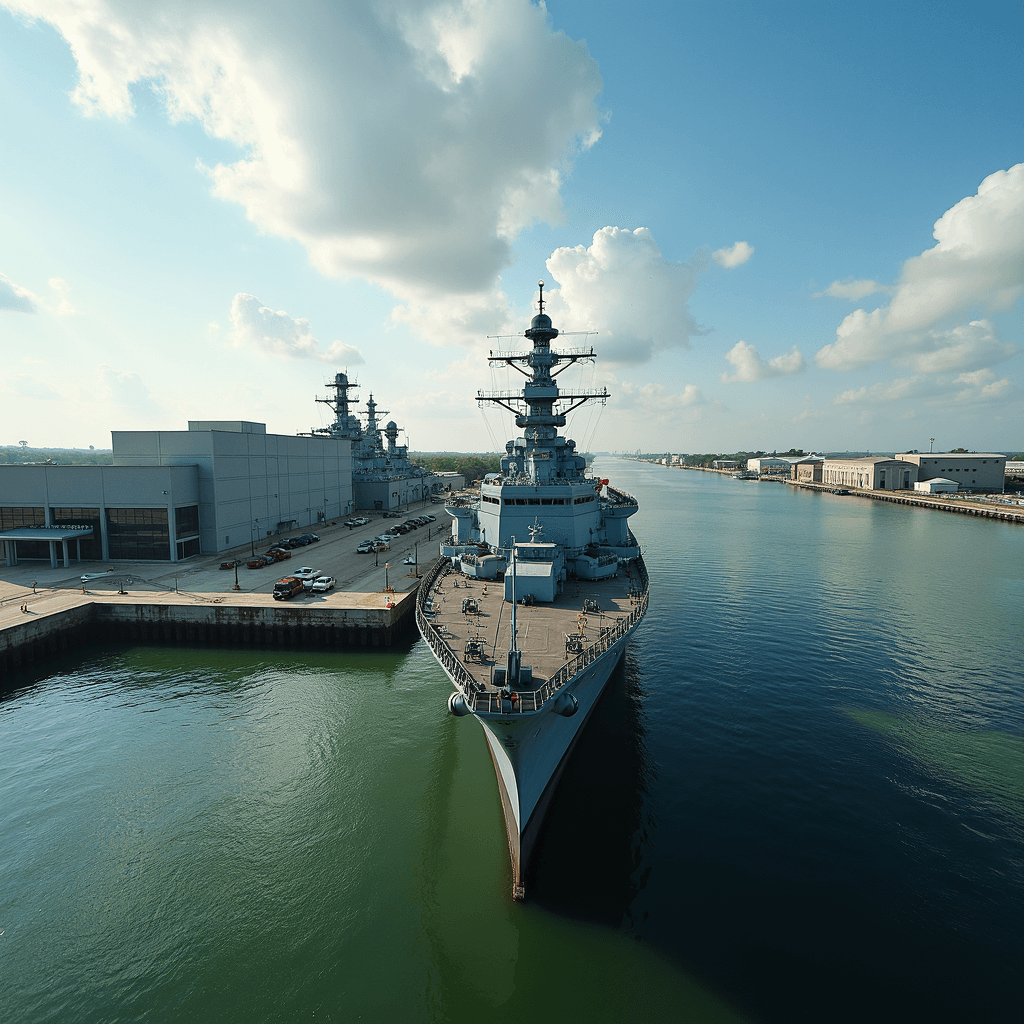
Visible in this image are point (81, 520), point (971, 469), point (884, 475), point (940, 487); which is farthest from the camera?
point (884, 475)

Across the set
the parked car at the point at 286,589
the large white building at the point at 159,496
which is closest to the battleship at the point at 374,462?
the large white building at the point at 159,496

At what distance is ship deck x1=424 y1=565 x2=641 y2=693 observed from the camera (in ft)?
51.5

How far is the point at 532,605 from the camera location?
70.4 ft

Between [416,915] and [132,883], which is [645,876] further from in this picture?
[132,883]

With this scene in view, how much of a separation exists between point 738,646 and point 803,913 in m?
18.3

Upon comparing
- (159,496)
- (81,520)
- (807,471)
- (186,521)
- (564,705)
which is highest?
(807,471)

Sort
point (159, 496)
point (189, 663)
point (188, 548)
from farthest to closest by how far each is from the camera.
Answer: point (188, 548)
point (159, 496)
point (189, 663)

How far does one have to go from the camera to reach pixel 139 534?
4097 centimetres

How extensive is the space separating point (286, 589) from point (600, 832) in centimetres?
2611

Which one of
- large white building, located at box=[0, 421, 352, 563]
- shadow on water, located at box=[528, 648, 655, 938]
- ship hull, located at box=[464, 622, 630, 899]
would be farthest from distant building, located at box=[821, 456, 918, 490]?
ship hull, located at box=[464, 622, 630, 899]

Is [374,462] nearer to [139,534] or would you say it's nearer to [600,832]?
[139,534]

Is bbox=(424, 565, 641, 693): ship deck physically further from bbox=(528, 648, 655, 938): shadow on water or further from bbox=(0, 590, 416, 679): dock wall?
bbox=(0, 590, 416, 679): dock wall

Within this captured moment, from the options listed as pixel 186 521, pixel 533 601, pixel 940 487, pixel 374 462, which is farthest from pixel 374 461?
pixel 940 487

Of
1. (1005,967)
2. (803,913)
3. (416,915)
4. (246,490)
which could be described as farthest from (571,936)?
(246,490)
